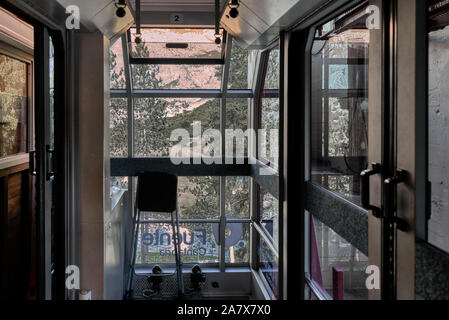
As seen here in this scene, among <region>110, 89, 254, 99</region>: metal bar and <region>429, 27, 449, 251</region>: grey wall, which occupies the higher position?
<region>110, 89, 254, 99</region>: metal bar

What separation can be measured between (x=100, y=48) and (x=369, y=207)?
84.5 inches

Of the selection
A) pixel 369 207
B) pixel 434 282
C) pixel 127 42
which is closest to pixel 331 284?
pixel 369 207

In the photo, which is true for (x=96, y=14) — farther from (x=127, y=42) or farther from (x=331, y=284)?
(x=331, y=284)

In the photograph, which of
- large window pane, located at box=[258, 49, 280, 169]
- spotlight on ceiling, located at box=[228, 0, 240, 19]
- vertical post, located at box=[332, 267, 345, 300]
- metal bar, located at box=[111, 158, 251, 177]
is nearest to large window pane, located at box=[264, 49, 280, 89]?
large window pane, located at box=[258, 49, 280, 169]

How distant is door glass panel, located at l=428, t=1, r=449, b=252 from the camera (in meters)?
1.35

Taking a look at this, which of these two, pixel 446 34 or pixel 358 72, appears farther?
pixel 358 72

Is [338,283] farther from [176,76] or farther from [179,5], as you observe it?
[176,76]

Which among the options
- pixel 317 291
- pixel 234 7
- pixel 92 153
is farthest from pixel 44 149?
pixel 317 291

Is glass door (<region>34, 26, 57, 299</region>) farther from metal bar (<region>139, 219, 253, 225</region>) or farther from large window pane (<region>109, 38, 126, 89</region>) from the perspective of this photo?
metal bar (<region>139, 219, 253, 225</region>)

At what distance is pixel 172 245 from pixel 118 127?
57.3 inches

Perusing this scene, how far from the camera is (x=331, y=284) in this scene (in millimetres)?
2291

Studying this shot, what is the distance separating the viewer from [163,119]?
4562 millimetres

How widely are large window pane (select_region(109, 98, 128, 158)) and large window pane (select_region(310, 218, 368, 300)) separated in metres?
2.58

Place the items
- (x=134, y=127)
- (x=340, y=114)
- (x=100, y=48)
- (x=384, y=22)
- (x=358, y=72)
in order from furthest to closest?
(x=134, y=127), (x=100, y=48), (x=340, y=114), (x=358, y=72), (x=384, y=22)
